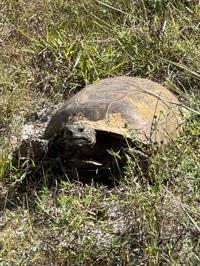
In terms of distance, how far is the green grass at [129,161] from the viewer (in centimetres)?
284

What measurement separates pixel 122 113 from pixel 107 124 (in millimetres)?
121

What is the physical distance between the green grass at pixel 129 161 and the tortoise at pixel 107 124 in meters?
0.12

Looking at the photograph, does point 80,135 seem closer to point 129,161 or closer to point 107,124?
point 107,124

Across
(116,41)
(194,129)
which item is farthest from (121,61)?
(194,129)

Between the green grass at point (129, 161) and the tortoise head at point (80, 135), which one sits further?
the tortoise head at point (80, 135)

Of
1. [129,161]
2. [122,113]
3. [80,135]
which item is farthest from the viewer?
[122,113]

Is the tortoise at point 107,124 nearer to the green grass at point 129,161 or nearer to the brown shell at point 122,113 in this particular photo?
the brown shell at point 122,113

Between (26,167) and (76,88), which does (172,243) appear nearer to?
(26,167)

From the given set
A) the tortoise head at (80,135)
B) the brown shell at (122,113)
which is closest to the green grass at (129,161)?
the brown shell at (122,113)

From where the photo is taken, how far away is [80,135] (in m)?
3.36

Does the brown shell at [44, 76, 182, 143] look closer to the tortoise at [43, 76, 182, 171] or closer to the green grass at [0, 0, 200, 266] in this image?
the tortoise at [43, 76, 182, 171]

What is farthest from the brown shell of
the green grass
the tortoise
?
the green grass

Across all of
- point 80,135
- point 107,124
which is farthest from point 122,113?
point 80,135

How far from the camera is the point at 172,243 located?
2.81 meters
